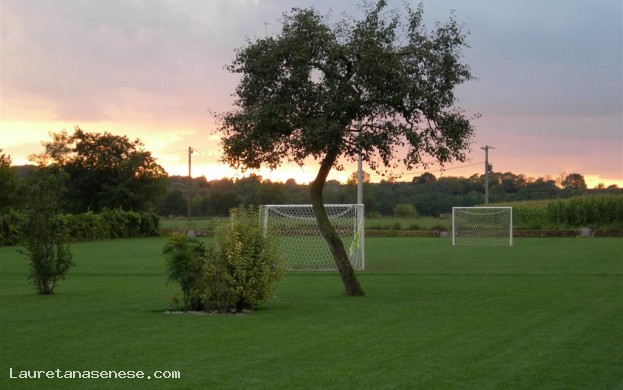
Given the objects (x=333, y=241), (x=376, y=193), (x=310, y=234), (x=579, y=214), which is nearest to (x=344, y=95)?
(x=333, y=241)

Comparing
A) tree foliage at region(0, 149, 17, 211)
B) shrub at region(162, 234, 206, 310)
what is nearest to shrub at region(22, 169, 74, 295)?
shrub at region(162, 234, 206, 310)

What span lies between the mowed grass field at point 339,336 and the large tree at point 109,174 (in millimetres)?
45041

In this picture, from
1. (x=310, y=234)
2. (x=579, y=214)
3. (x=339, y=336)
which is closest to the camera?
(x=339, y=336)

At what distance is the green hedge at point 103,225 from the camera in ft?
153

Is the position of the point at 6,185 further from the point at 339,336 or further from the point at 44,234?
the point at 339,336

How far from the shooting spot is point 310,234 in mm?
32844

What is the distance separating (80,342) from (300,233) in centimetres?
2097

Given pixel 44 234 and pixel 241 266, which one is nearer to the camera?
pixel 241 266

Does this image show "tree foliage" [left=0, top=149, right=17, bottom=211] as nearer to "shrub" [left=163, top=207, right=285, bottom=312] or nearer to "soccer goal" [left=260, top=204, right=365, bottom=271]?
"soccer goal" [left=260, top=204, right=365, bottom=271]

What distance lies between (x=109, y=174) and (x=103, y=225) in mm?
13652

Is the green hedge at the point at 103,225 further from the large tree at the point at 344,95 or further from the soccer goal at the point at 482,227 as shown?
the large tree at the point at 344,95

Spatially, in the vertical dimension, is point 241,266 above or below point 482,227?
below

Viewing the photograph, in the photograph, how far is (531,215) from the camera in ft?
216

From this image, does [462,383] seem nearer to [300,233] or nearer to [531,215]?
[300,233]
